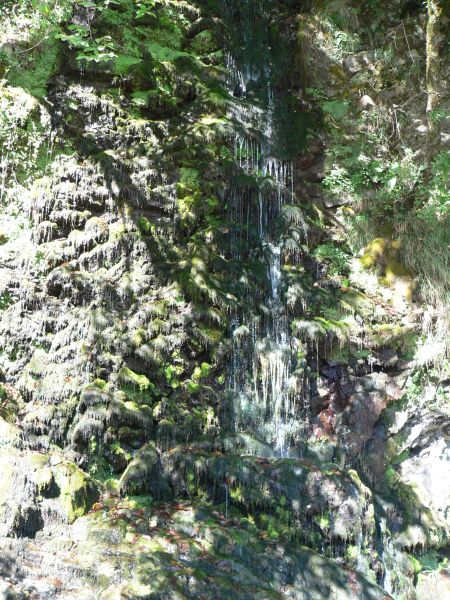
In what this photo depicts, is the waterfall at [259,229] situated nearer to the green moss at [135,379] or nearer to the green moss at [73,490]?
the green moss at [135,379]

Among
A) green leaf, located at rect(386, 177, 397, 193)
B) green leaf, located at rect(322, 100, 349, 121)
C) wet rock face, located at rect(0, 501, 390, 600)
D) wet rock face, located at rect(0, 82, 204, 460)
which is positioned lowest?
wet rock face, located at rect(0, 501, 390, 600)

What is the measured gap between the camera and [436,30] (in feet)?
28.8

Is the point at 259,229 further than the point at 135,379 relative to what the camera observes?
Yes

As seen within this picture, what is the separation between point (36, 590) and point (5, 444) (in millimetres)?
1758

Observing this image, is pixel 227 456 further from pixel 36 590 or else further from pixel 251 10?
pixel 251 10

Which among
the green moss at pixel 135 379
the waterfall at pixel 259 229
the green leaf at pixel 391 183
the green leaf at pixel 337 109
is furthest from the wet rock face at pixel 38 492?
the green leaf at pixel 337 109

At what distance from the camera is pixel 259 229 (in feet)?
28.4

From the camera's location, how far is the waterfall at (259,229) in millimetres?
7379

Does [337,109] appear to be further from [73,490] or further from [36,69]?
[73,490]

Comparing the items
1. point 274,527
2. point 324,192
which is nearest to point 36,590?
point 274,527

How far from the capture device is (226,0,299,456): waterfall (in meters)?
7.38

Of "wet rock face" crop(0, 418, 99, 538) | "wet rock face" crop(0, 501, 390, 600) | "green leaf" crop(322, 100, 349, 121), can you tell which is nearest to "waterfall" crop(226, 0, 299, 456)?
"green leaf" crop(322, 100, 349, 121)

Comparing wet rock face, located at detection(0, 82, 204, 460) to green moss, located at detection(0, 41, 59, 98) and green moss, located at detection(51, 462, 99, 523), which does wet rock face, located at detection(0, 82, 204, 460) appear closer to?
green moss, located at detection(0, 41, 59, 98)

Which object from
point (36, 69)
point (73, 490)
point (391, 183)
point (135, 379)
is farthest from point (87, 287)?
point (391, 183)
